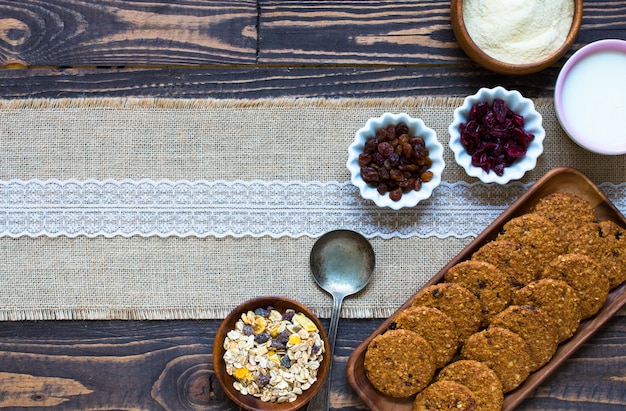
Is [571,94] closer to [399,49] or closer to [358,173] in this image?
[399,49]

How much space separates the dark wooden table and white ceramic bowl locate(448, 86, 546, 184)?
13cm

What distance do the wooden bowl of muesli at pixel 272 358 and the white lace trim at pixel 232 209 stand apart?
0.23 m

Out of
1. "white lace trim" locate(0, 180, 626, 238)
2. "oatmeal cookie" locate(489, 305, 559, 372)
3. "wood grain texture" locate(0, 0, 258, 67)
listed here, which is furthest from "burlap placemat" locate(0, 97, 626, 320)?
"oatmeal cookie" locate(489, 305, 559, 372)

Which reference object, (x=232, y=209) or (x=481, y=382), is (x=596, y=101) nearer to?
(x=481, y=382)

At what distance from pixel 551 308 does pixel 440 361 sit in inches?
12.0

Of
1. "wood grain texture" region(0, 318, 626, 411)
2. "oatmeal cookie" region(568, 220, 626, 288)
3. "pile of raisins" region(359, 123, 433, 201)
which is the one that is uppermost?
"pile of raisins" region(359, 123, 433, 201)

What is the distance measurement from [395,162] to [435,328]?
0.43 m

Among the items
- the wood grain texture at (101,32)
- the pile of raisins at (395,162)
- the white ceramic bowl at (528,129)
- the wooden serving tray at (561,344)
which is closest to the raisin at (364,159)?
the pile of raisins at (395,162)

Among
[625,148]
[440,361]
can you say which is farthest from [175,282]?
[625,148]

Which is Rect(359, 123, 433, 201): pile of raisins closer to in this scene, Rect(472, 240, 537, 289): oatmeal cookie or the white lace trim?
the white lace trim

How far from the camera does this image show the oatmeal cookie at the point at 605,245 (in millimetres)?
1562

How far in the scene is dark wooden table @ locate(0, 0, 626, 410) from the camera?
65.6 inches

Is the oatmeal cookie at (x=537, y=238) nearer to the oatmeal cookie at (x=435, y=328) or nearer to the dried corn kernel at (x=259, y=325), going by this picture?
the oatmeal cookie at (x=435, y=328)

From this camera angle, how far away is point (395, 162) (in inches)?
61.3
